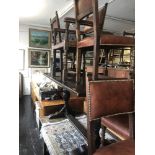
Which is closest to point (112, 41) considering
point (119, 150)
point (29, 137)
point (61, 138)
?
point (119, 150)

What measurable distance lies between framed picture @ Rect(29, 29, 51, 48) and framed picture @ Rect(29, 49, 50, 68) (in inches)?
8.7

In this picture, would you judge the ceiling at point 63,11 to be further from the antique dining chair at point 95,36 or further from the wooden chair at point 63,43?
the antique dining chair at point 95,36

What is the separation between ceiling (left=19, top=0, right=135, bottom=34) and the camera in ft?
13.7

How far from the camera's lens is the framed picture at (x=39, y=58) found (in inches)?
249

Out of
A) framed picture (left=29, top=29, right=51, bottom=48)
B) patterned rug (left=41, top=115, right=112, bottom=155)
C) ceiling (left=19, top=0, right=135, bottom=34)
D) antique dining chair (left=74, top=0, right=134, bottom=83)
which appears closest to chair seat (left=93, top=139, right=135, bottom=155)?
antique dining chair (left=74, top=0, right=134, bottom=83)

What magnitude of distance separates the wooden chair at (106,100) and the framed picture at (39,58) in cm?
559

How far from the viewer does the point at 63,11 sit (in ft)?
15.5

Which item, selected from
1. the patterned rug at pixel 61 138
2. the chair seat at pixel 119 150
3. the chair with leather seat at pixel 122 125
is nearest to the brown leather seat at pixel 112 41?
the chair with leather seat at pixel 122 125

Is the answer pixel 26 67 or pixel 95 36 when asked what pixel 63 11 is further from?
pixel 95 36

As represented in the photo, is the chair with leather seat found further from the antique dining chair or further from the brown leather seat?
the brown leather seat
